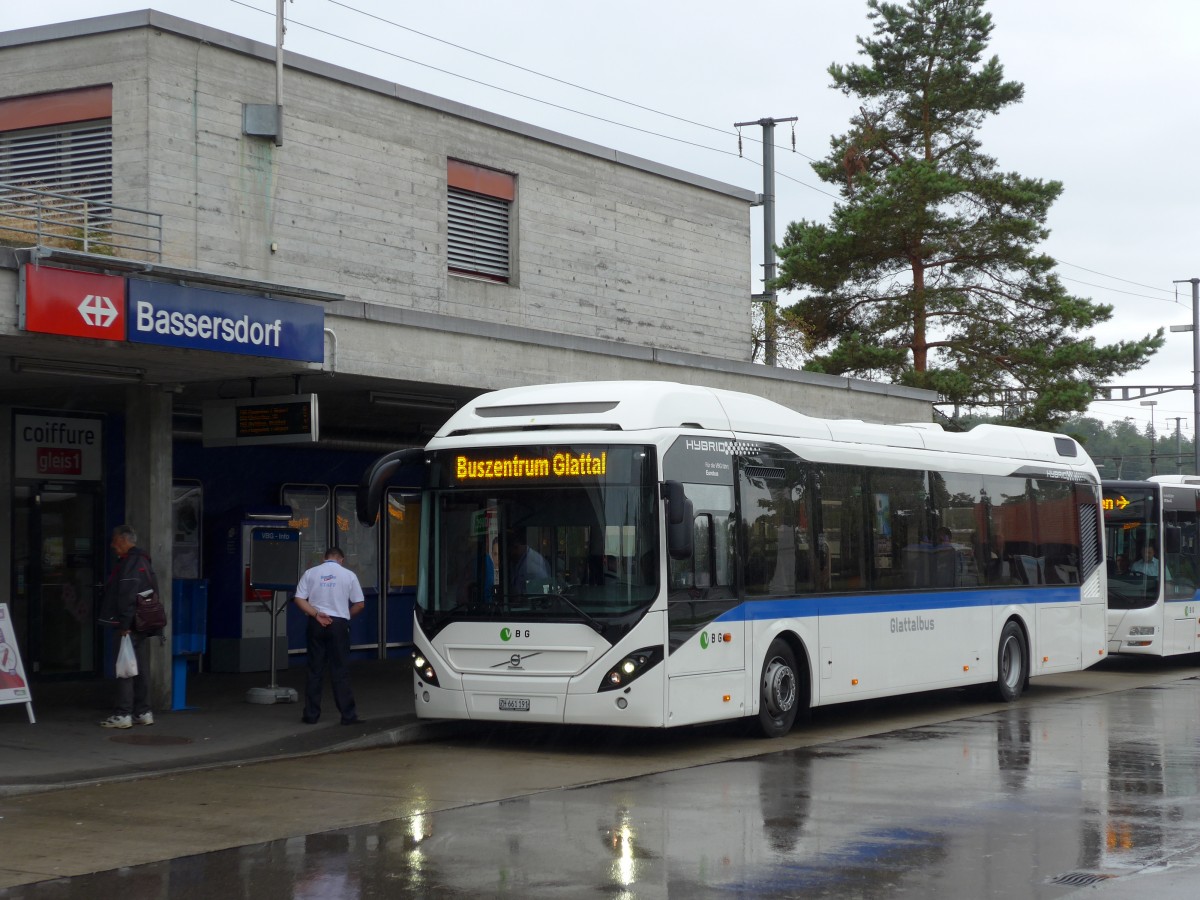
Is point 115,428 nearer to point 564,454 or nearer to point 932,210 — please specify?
point 564,454

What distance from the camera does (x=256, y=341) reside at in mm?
13930

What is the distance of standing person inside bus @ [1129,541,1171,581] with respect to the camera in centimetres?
2369

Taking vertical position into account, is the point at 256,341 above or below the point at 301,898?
above

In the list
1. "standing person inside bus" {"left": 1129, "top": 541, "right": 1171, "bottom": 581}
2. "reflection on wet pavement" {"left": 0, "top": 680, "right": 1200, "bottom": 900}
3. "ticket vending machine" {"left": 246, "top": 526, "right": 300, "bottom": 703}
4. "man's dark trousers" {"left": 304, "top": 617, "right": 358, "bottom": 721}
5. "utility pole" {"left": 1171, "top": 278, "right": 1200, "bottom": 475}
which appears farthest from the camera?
"utility pole" {"left": 1171, "top": 278, "right": 1200, "bottom": 475}

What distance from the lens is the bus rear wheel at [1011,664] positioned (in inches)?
739

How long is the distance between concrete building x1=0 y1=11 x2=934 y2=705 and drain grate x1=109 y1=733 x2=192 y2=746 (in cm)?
223

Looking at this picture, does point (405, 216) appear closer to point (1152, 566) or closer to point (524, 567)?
point (524, 567)

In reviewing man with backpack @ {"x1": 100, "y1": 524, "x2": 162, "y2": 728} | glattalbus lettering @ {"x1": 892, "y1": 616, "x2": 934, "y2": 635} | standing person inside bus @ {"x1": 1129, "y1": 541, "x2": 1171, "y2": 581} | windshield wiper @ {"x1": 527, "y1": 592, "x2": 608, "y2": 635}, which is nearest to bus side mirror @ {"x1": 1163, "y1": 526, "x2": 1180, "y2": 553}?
standing person inside bus @ {"x1": 1129, "y1": 541, "x2": 1171, "y2": 581}

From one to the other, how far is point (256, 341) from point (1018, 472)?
9.84 metres

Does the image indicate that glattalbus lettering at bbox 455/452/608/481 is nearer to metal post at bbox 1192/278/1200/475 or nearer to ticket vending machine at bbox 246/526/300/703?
ticket vending machine at bbox 246/526/300/703

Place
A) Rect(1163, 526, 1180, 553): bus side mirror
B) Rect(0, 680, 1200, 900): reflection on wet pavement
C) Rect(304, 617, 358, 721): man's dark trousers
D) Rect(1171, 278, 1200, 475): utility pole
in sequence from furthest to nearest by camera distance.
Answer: Rect(1171, 278, 1200, 475): utility pole < Rect(1163, 526, 1180, 553): bus side mirror < Rect(304, 617, 358, 721): man's dark trousers < Rect(0, 680, 1200, 900): reflection on wet pavement

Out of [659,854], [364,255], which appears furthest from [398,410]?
[659,854]

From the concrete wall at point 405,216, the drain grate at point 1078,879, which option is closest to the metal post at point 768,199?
the concrete wall at point 405,216

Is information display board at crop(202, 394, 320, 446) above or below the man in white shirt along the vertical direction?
above
